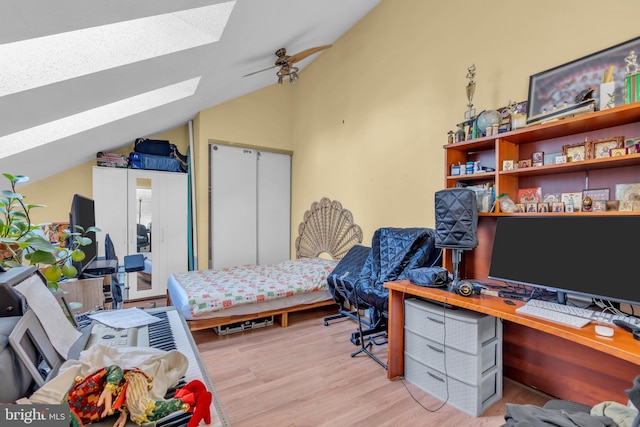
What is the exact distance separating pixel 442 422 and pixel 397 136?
2651 mm

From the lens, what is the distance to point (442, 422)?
1824 millimetres

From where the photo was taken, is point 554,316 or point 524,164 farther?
point 524,164

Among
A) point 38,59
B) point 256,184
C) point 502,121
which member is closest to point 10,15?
point 38,59

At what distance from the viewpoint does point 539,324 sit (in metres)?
Result: 1.50

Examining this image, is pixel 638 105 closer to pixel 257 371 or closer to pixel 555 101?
pixel 555 101

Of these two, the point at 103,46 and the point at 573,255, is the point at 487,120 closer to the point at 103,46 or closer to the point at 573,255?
the point at 573,255

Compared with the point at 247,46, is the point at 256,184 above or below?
below

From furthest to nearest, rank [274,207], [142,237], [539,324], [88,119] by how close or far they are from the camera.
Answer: [274,207] → [142,237] → [88,119] → [539,324]

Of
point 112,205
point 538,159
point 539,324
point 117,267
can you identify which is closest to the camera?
point 539,324

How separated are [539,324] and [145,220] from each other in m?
4.81

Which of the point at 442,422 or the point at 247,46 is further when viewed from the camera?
the point at 247,46

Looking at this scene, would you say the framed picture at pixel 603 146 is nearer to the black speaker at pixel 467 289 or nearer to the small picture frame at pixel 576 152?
the small picture frame at pixel 576 152

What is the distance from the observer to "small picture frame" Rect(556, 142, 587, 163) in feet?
5.99

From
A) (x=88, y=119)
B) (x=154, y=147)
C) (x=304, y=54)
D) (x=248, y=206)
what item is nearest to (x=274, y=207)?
(x=248, y=206)
